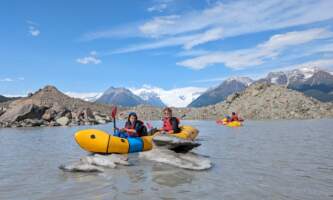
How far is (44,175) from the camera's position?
13.5 m

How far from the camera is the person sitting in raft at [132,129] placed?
62.6 feet

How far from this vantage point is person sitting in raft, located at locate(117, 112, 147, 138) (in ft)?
62.6

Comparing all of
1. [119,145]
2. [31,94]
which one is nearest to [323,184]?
[119,145]

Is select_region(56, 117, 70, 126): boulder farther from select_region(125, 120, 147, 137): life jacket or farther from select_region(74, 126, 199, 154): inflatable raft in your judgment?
select_region(74, 126, 199, 154): inflatable raft

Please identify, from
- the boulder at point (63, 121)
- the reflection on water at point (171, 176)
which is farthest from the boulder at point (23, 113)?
the reflection on water at point (171, 176)

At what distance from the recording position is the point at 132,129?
1917cm

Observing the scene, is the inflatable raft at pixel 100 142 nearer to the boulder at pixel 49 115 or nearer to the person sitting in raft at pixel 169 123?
the person sitting in raft at pixel 169 123

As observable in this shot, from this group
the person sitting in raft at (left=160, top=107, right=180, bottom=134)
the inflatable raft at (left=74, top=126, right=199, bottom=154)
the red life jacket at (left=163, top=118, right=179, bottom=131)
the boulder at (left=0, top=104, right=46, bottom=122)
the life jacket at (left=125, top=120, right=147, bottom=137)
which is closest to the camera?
the inflatable raft at (left=74, top=126, right=199, bottom=154)

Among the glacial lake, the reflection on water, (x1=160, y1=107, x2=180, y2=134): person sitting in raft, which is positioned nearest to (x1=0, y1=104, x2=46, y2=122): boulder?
(x1=160, y1=107, x2=180, y2=134): person sitting in raft

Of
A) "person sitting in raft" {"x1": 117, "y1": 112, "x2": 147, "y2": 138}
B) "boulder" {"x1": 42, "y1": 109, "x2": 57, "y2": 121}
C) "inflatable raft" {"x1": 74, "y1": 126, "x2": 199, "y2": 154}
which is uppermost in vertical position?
"boulder" {"x1": 42, "y1": 109, "x2": 57, "y2": 121}

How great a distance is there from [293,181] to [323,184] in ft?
2.92

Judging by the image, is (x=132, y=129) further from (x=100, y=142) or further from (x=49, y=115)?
(x=49, y=115)

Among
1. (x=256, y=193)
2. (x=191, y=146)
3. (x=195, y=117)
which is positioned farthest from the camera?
(x=195, y=117)

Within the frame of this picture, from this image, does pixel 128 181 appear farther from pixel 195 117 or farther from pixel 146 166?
pixel 195 117
